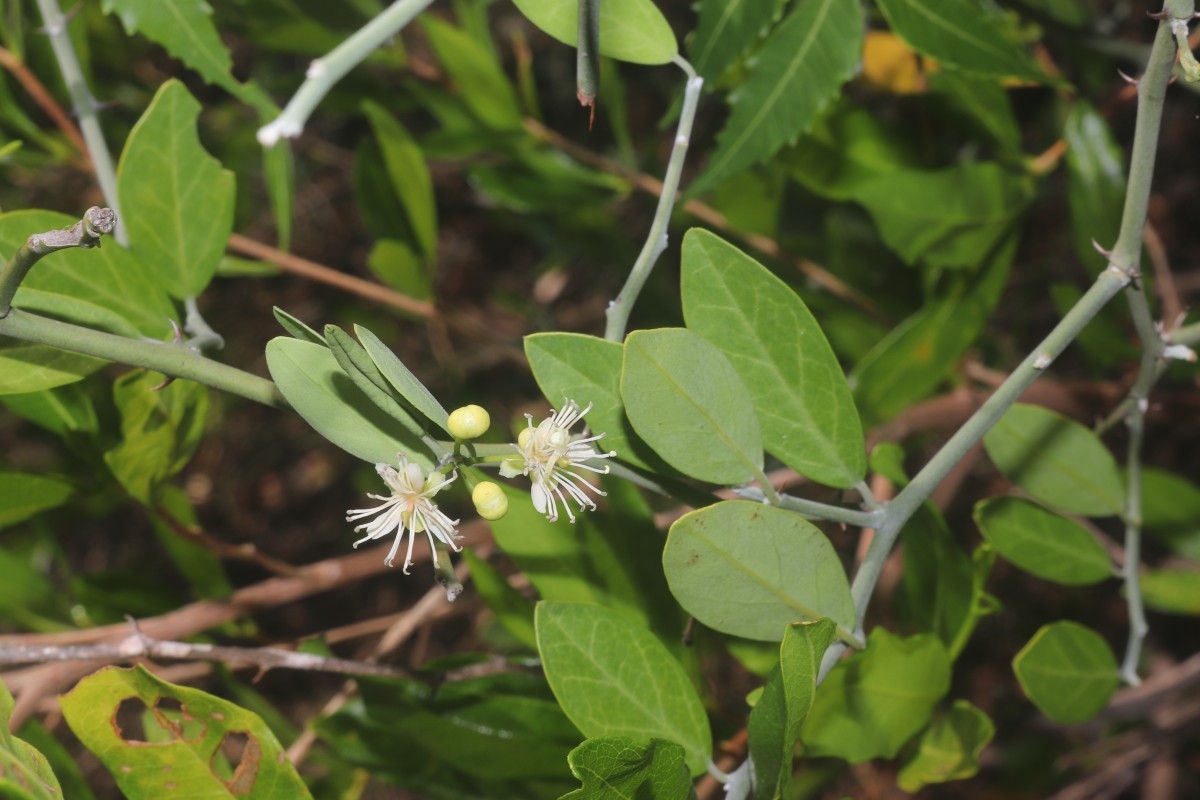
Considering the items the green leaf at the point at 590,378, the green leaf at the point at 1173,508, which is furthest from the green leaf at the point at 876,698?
the green leaf at the point at 1173,508

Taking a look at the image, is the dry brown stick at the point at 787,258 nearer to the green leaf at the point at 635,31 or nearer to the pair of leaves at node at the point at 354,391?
the green leaf at the point at 635,31

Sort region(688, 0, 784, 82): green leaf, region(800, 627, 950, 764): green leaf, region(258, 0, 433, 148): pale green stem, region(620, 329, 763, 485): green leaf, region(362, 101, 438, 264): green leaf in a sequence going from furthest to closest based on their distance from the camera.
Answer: region(362, 101, 438, 264): green leaf
region(688, 0, 784, 82): green leaf
region(800, 627, 950, 764): green leaf
region(620, 329, 763, 485): green leaf
region(258, 0, 433, 148): pale green stem

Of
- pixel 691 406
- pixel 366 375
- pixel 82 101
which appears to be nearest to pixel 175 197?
pixel 82 101

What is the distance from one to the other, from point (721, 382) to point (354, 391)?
8.1 inches

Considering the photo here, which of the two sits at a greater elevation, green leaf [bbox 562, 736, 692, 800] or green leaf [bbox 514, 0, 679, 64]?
green leaf [bbox 514, 0, 679, 64]

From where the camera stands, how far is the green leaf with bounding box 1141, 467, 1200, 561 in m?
1.06

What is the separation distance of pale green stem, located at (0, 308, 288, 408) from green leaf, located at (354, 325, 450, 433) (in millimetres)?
80

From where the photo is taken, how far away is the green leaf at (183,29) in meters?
0.82

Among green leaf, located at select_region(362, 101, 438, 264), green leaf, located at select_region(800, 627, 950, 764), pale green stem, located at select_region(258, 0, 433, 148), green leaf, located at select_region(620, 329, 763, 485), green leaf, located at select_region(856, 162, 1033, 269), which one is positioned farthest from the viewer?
green leaf, located at select_region(362, 101, 438, 264)

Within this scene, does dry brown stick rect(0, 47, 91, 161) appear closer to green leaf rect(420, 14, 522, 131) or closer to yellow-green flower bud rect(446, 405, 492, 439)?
green leaf rect(420, 14, 522, 131)

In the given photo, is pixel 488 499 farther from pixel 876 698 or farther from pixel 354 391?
pixel 876 698

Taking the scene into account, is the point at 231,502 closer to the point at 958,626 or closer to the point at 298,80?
the point at 298,80

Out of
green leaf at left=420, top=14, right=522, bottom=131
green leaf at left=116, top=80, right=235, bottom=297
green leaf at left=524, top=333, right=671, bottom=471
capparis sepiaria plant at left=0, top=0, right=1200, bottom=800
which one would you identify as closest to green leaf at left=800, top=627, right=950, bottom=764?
capparis sepiaria plant at left=0, top=0, right=1200, bottom=800

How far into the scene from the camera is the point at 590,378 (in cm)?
60
